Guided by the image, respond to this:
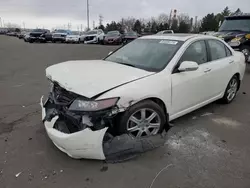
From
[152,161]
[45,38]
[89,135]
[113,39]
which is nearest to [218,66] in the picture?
[152,161]

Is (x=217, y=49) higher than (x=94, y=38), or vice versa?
(x=94, y=38)

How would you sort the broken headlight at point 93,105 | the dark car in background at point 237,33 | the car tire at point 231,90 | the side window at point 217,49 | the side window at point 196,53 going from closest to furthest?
the broken headlight at point 93,105
the side window at point 196,53
the side window at point 217,49
the car tire at point 231,90
the dark car in background at point 237,33

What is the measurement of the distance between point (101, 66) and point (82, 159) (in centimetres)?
143

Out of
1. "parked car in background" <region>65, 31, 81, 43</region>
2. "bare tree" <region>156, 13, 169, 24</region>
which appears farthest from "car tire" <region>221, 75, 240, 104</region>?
"bare tree" <region>156, 13, 169, 24</region>

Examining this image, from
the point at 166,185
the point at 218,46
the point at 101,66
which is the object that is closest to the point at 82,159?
the point at 166,185

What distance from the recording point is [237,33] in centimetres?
993

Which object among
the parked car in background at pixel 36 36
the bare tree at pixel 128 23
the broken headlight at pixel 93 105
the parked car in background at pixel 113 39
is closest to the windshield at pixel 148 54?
the broken headlight at pixel 93 105

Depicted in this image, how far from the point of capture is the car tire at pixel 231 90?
5.13m

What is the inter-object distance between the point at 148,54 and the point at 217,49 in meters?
1.64

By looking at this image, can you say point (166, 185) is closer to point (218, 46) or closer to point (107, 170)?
point (107, 170)

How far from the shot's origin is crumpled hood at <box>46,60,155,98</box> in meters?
2.89

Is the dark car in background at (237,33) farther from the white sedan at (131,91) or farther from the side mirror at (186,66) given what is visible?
the side mirror at (186,66)

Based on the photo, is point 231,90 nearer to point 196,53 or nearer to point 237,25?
point 196,53

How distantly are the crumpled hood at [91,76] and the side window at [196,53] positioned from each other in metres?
0.87
